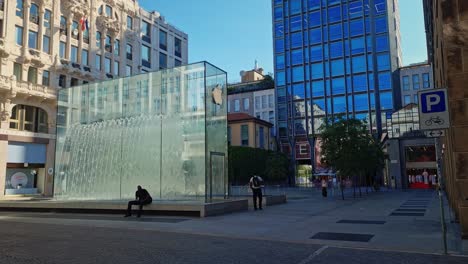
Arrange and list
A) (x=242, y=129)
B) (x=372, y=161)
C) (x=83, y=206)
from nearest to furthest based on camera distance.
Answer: (x=83, y=206) < (x=372, y=161) < (x=242, y=129)

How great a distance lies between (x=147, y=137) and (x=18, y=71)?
853 inches

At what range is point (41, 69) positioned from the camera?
36.6 metres

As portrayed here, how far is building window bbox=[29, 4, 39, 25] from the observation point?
119 ft

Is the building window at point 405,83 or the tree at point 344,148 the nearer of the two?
the tree at point 344,148

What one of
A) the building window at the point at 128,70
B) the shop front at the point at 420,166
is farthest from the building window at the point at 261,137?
the building window at the point at 128,70

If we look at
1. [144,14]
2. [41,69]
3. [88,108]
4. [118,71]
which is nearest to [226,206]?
[88,108]

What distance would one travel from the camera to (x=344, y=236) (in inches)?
395

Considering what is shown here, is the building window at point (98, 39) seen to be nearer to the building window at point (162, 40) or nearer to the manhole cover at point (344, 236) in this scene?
the building window at point (162, 40)

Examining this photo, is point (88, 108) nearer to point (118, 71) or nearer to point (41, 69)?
point (41, 69)

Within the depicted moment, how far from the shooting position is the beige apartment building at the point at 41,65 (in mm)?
33688

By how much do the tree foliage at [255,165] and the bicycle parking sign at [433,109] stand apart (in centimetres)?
4584

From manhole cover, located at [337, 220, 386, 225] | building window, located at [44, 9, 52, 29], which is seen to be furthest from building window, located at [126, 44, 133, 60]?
manhole cover, located at [337, 220, 386, 225]

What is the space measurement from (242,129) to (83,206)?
49392 mm

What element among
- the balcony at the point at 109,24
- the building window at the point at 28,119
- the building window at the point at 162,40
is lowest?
the building window at the point at 28,119
